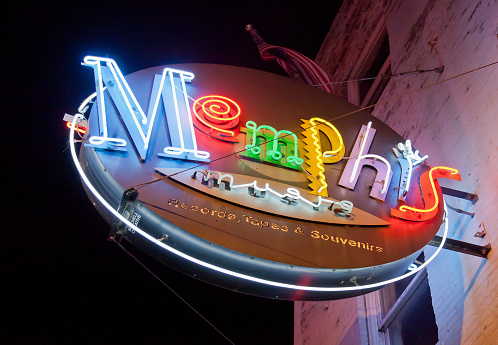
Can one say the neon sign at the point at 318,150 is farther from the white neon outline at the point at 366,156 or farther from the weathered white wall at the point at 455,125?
the weathered white wall at the point at 455,125

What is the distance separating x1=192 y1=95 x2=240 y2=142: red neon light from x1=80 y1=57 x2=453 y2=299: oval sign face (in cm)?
1

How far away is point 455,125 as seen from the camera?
5637 mm

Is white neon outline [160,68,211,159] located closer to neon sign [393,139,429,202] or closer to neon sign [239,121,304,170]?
neon sign [239,121,304,170]

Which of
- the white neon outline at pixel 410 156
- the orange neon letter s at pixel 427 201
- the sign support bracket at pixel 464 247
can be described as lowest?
the sign support bracket at pixel 464 247

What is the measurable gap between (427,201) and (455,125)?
1674mm

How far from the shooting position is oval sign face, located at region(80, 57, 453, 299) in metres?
3.56

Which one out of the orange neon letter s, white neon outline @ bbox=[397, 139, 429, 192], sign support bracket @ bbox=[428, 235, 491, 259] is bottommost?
sign support bracket @ bbox=[428, 235, 491, 259]

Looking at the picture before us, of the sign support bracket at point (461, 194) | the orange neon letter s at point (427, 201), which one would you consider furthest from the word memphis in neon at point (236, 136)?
the sign support bracket at point (461, 194)

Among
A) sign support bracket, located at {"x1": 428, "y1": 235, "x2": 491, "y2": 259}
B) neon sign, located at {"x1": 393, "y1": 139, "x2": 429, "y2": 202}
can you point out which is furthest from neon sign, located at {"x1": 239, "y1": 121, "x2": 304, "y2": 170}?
sign support bracket, located at {"x1": 428, "y1": 235, "x2": 491, "y2": 259}

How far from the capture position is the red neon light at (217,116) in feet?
14.8

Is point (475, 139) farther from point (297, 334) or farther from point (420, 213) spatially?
point (297, 334)

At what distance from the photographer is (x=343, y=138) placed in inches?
195

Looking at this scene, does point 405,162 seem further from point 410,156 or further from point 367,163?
point 367,163

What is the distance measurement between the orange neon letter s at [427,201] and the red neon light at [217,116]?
1619 millimetres
